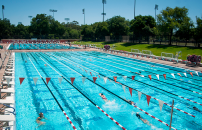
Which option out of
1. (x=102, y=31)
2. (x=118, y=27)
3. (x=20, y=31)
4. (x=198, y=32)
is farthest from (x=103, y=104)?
(x=20, y=31)

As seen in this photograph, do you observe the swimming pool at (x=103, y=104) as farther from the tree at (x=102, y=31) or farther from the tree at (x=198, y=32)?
the tree at (x=102, y=31)

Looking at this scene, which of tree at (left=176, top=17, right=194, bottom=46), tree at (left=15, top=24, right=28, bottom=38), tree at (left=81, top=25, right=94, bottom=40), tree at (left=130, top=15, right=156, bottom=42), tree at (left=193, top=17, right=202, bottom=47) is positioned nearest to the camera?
tree at (left=193, top=17, right=202, bottom=47)

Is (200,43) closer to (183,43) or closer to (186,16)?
(183,43)

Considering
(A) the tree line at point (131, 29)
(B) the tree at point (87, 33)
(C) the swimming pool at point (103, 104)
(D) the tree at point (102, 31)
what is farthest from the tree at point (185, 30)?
(B) the tree at point (87, 33)

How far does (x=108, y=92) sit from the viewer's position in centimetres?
1081

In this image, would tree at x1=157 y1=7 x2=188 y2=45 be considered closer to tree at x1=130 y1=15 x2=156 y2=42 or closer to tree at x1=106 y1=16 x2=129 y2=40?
tree at x1=130 y1=15 x2=156 y2=42

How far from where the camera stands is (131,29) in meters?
43.2

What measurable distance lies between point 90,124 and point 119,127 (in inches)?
50.6

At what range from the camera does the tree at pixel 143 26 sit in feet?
130

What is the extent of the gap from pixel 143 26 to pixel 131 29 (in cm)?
370

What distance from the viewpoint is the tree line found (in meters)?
30.9

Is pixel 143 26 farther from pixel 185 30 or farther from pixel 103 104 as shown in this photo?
pixel 103 104

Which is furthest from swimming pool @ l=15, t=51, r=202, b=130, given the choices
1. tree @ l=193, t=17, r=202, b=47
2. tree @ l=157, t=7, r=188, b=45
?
tree @ l=157, t=7, r=188, b=45

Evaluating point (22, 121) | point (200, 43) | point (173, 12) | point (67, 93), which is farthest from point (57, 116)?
point (173, 12)
